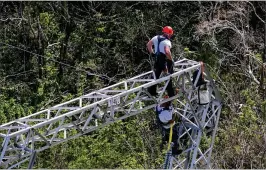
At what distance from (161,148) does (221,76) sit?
463 cm

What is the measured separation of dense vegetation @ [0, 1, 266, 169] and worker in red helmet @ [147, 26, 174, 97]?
8.41 meters

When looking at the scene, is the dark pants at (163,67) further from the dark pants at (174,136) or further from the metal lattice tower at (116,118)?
the dark pants at (174,136)

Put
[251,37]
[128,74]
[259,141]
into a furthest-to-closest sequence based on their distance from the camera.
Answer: [128,74]
[251,37]
[259,141]

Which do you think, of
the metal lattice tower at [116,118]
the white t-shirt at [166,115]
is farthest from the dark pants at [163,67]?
the white t-shirt at [166,115]

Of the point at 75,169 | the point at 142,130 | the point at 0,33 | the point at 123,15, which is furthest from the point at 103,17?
the point at 75,169

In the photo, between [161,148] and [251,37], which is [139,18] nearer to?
[251,37]

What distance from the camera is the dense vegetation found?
2256 cm

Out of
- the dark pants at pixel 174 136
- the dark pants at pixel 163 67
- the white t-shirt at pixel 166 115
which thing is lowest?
the dark pants at pixel 174 136

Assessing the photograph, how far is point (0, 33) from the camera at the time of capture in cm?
2697

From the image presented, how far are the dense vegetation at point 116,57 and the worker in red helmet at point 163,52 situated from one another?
8405 millimetres

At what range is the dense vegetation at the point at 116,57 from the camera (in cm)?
2256

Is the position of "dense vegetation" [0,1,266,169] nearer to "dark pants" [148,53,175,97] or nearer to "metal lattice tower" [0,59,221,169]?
"metal lattice tower" [0,59,221,169]

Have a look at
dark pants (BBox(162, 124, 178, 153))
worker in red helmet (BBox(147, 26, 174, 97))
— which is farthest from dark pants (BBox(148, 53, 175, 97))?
dark pants (BBox(162, 124, 178, 153))

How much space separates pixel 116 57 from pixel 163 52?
526 inches
